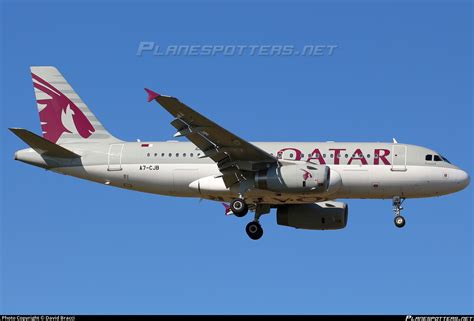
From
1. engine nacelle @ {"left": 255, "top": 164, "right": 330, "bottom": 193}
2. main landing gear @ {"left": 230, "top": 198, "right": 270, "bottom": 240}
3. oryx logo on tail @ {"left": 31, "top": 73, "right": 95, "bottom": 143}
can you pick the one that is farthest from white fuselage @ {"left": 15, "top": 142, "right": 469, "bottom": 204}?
oryx logo on tail @ {"left": 31, "top": 73, "right": 95, "bottom": 143}

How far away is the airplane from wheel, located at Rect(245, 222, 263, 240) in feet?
0.16

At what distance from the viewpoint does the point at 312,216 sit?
2073 inches

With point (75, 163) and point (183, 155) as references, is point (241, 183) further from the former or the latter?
point (75, 163)

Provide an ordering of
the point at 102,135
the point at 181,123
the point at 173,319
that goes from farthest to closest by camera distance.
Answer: the point at 102,135 → the point at 181,123 → the point at 173,319

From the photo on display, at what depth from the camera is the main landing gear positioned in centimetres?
4853

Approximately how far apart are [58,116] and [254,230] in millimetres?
12306

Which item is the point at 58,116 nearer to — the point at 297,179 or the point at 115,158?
the point at 115,158

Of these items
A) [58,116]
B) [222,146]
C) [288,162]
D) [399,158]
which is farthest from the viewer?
[58,116]

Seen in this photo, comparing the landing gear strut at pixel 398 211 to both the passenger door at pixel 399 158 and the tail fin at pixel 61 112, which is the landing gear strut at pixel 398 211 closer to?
the passenger door at pixel 399 158

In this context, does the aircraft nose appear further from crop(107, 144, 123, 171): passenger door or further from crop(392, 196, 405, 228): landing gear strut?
crop(107, 144, 123, 171): passenger door

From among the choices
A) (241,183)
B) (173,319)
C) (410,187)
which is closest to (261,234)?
(241,183)

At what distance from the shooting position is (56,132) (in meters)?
53.7

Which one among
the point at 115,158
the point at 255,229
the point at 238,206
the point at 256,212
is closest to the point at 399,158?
the point at 256,212

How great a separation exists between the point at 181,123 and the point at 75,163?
8.62 m
